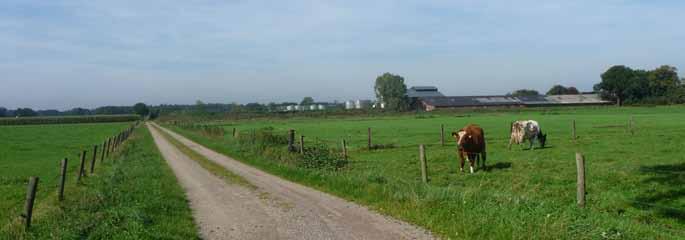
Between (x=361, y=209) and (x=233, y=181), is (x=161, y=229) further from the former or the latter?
(x=233, y=181)

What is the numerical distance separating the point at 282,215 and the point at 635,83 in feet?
469

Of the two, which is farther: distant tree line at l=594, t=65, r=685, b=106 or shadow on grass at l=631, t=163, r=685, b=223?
distant tree line at l=594, t=65, r=685, b=106

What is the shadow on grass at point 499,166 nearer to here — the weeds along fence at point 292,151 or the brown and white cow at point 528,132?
the weeds along fence at point 292,151

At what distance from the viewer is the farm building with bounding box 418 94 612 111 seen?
5733 inches

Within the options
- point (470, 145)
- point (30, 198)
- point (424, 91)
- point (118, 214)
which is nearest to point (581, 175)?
point (118, 214)

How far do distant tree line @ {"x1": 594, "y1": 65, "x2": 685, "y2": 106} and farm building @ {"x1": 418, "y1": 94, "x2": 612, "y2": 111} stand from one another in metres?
4.27

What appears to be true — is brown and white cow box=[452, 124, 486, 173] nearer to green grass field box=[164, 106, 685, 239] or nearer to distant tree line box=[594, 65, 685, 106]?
green grass field box=[164, 106, 685, 239]

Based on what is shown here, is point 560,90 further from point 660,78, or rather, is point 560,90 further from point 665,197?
point 665,197

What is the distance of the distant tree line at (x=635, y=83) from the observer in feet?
446

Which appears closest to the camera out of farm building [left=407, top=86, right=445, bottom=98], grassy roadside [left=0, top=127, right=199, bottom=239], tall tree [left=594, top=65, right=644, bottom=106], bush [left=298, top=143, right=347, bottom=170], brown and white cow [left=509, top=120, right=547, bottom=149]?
grassy roadside [left=0, top=127, right=199, bottom=239]

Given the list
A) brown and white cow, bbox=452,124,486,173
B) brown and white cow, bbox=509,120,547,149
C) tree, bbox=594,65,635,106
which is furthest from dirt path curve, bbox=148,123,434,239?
tree, bbox=594,65,635,106

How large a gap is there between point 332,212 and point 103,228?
4.65 metres

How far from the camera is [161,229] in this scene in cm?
1032

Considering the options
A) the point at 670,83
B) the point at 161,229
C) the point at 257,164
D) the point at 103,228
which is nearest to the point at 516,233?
the point at 161,229
